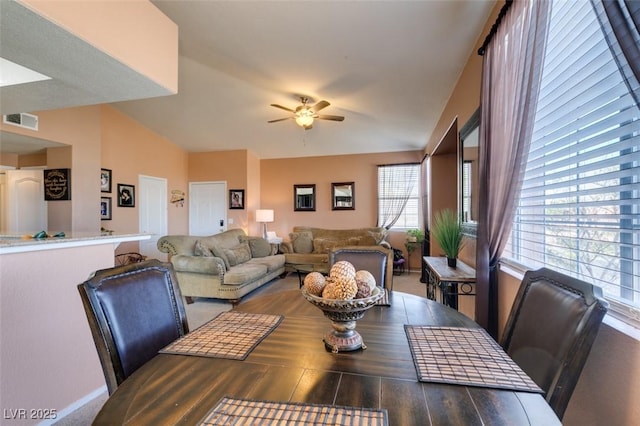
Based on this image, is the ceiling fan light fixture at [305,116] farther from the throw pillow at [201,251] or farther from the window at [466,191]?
the throw pillow at [201,251]

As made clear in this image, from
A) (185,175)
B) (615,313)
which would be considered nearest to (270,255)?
(185,175)

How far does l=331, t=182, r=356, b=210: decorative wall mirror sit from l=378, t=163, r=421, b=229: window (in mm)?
600

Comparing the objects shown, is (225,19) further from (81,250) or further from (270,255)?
(270,255)

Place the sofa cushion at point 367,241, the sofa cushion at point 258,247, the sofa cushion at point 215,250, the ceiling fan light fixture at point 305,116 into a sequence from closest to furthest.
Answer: the ceiling fan light fixture at point 305,116 < the sofa cushion at point 215,250 < the sofa cushion at point 258,247 < the sofa cushion at point 367,241

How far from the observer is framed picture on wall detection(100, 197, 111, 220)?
4.82 m

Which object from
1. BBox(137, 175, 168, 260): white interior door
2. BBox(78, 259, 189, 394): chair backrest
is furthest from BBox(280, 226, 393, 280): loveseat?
BBox(78, 259, 189, 394): chair backrest

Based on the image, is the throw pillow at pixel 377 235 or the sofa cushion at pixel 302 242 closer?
the throw pillow at pixel 377 235

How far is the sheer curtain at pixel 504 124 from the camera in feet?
4.31

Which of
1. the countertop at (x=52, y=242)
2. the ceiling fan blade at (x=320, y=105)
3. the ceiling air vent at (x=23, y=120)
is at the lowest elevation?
the countertop at (x=52, y=242)

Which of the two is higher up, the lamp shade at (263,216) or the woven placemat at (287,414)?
the lamp shade at (263,216)

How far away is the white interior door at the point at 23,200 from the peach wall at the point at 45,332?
12.0 feet

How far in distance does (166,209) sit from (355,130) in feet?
14.2

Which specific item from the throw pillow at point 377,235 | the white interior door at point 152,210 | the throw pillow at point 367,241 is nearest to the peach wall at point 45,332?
the white interior door at point 152,210

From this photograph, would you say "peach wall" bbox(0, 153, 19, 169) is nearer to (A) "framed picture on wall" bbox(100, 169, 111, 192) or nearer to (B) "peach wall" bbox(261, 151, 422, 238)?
(A) "framed picture on wall" bbox(100, 169, 111, 192)
